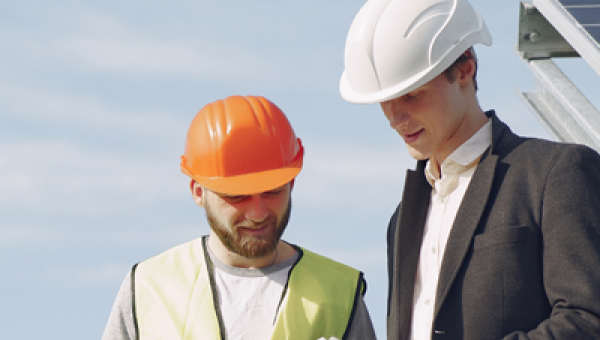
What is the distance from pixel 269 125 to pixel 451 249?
1.58 meters

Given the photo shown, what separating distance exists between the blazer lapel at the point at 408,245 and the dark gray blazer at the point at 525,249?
34 centimetres

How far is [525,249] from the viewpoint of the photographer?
13.5 ft

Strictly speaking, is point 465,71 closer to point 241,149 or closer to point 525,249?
point 525,249

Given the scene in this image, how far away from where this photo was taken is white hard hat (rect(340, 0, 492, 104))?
4457 mm

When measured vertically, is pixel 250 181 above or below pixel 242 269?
above

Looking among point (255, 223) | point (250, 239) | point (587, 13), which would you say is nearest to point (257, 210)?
point (255, 223)

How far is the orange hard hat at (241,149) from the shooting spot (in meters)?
5.05

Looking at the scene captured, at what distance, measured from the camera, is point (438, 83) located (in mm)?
4484

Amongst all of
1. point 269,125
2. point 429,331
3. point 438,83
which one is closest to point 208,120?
point 269,125

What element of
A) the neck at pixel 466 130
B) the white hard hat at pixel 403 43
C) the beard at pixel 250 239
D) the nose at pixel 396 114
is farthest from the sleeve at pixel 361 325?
the white hard hat at pixel 403 43

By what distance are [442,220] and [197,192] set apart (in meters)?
1.71

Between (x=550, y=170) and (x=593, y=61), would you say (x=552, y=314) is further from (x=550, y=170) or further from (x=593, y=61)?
(x=593, y=61)

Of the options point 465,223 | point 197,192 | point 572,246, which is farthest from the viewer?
point 197,192

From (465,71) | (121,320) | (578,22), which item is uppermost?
(578,22)
